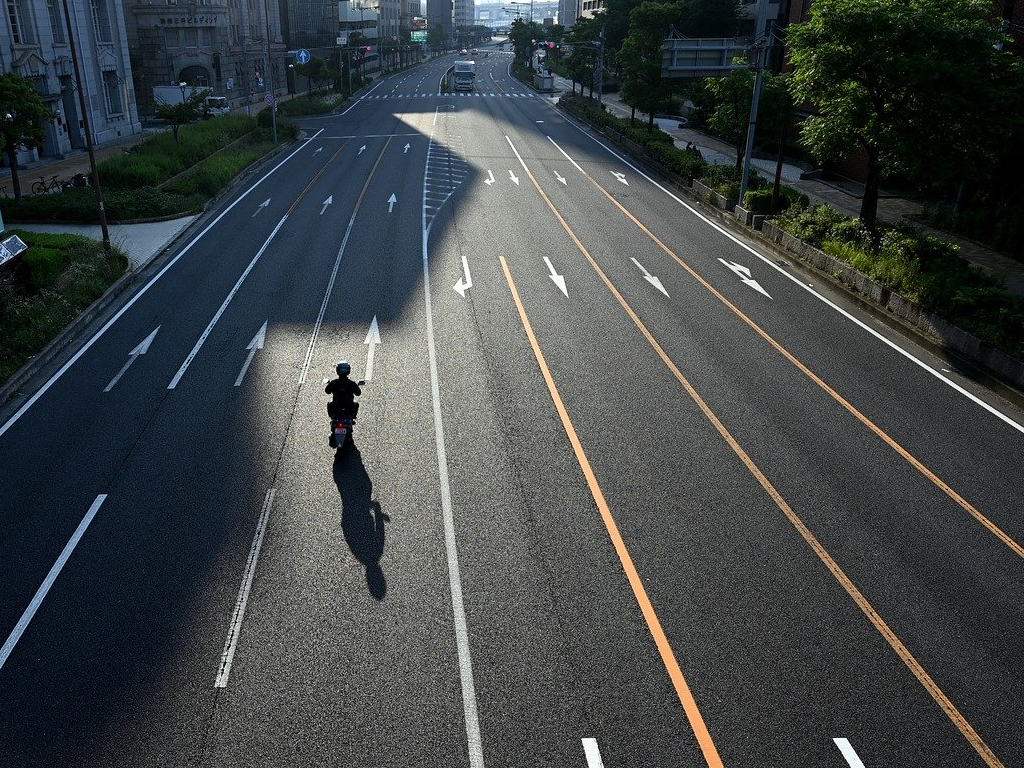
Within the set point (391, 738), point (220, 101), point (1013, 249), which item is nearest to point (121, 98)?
point (220, 101)

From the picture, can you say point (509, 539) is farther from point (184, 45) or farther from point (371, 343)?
point (184, 45)

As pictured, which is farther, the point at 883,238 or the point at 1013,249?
the point at 1013,249

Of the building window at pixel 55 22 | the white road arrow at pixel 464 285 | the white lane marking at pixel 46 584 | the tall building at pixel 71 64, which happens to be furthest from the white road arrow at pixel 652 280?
the building window at pixel 55 22

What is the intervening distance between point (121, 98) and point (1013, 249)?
182 feet

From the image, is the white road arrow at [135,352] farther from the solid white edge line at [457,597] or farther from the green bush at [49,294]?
the solid white edge line at [457,597]

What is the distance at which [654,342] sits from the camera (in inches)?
762

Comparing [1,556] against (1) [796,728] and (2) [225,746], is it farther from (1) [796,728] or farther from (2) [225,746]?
(1) [796,728]

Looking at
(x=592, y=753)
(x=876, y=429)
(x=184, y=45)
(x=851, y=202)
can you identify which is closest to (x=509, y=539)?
(x=592, y=753)

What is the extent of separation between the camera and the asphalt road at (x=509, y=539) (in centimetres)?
848

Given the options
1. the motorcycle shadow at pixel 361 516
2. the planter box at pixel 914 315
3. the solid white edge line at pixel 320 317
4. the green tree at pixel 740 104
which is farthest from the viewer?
the green tree at pixel 740 104

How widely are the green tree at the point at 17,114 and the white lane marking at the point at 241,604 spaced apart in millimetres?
25322

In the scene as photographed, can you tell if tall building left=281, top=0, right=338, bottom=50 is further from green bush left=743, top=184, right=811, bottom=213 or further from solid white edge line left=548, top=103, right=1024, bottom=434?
green bush left=743, top=184, right=811, bottom=213

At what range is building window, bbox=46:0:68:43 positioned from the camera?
150ft

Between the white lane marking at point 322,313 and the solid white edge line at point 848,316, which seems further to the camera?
the white lane marking at point 322,313
